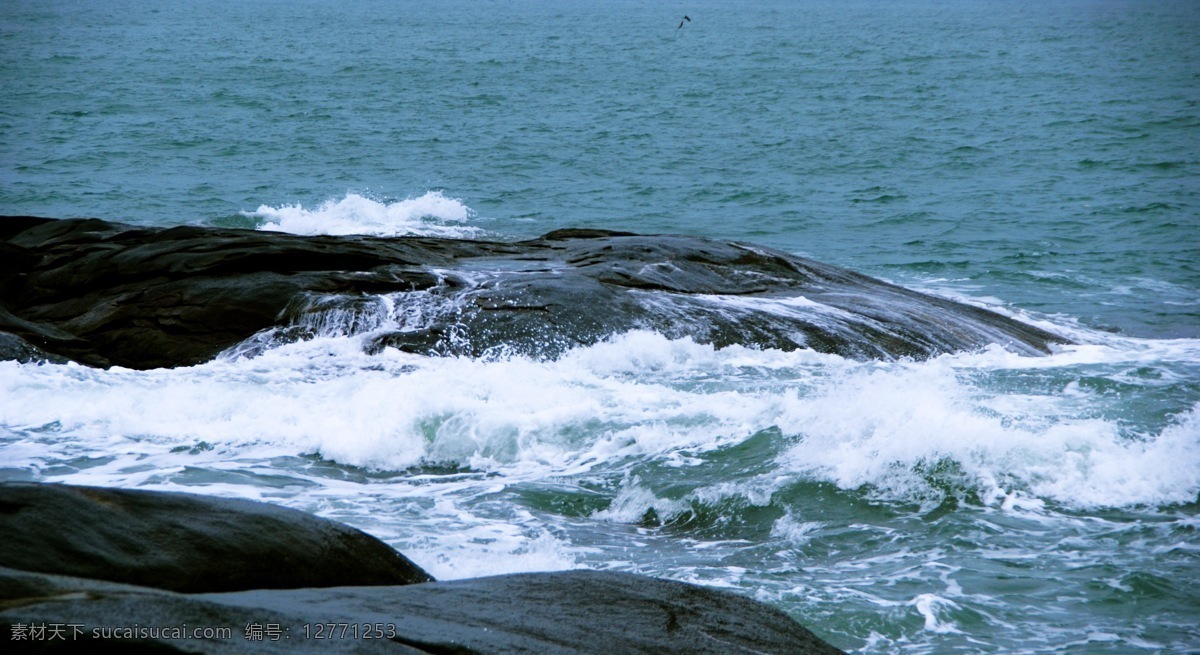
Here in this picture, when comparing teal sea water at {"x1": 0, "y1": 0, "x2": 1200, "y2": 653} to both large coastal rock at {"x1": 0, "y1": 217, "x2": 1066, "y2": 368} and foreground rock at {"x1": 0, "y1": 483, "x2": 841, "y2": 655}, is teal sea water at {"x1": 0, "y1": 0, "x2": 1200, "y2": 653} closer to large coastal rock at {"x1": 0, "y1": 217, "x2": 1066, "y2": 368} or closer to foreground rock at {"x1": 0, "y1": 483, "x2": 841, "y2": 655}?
large coastal rock at {"x1": 0, "y1": 217, "x2": 1066, "y2": 368}

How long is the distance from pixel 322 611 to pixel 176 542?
0.95m

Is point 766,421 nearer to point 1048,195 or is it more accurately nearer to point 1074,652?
point 1074,652

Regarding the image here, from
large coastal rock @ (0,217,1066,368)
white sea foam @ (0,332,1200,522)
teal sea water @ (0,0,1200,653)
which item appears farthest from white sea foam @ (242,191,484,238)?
white sea foam @ (0,332,1200,522)

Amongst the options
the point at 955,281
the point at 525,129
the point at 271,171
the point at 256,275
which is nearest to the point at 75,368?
the point at 256,275

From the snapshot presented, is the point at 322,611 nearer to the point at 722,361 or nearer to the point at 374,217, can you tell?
the point at 722,361

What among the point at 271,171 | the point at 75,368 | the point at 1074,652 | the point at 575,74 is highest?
the point at 575,74

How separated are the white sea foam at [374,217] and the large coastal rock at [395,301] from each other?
690 cm

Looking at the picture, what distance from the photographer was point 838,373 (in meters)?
11.5

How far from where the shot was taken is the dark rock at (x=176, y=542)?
4.47 metres

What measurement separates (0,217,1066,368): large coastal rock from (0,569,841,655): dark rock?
6.57 metres

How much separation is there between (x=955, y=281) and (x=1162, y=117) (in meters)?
20.2

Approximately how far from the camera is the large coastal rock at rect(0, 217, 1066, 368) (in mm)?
11609

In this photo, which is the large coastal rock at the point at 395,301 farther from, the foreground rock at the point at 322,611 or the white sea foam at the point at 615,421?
the foreground rock at the point at 322,611

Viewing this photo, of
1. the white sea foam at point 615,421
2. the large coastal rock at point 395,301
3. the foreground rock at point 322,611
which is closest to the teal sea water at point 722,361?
the white sea foam at point 615,421
